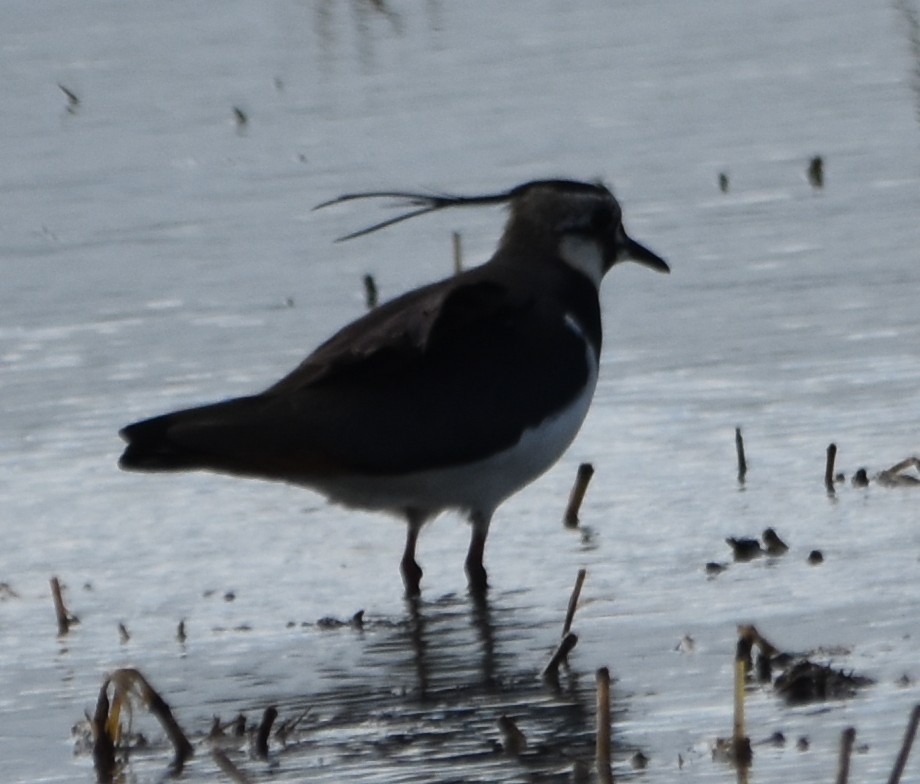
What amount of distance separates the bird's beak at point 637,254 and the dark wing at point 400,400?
85 centimetres

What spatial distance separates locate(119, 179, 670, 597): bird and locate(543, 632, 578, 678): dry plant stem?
0.94m

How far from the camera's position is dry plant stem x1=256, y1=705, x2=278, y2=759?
5062mm

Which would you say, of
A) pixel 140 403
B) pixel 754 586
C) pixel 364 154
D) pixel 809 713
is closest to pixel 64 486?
pixel 140 403

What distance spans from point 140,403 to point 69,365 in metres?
0.58

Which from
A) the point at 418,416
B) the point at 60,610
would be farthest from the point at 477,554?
the point at 60,610

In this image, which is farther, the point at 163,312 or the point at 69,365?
the point at 163,312

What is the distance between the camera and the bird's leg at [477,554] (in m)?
6.56

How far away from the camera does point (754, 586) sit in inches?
245

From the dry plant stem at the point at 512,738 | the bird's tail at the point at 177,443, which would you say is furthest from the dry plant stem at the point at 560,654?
the bird's tail at the point at 177,443

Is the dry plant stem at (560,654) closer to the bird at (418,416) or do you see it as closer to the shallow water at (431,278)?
the shallow water at (431,278)

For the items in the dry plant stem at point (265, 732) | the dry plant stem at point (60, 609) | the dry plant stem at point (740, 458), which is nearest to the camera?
the dry plant stem at point (265, 732)

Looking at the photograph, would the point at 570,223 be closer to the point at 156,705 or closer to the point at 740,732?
the point at 156,705

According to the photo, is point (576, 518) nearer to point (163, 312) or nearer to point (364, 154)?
point (163, 312)

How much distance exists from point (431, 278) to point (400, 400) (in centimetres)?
327
